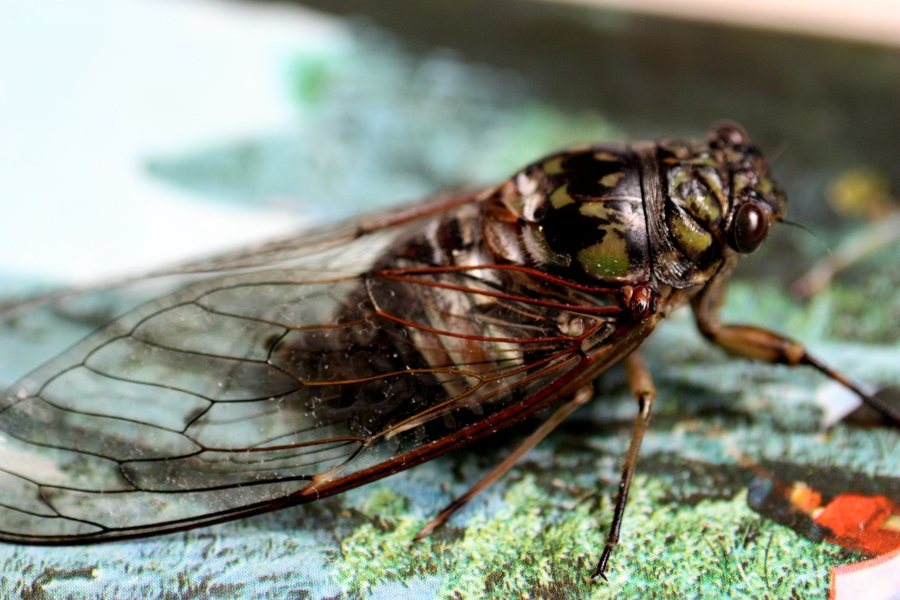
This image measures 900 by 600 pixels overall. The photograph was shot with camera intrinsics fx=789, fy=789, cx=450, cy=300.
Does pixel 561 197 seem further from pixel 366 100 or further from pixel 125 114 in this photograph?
pixel 125 114

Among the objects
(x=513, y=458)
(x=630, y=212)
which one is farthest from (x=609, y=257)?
(x=513, y=458)

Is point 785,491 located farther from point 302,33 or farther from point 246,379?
point 302,33

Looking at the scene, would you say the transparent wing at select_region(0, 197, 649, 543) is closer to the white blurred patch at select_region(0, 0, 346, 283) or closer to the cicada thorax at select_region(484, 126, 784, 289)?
the cicada thorax at select_region(484, 126, 784, 289)

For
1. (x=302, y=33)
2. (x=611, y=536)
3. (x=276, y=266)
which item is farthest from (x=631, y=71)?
(x=611, y=536)

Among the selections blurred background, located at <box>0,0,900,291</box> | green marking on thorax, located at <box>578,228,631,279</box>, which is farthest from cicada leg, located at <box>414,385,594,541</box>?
blurred background, located at <box>0,0,900,291</box>

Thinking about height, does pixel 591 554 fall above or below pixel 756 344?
below

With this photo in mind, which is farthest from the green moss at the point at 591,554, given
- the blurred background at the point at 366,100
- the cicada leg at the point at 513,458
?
the blurred background at the point at 366,100
